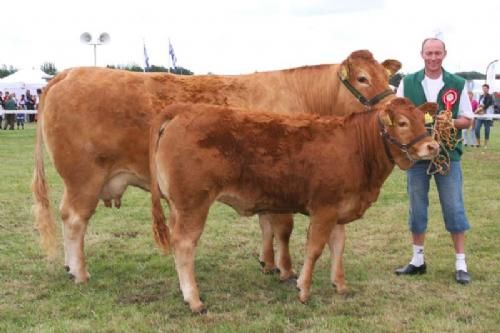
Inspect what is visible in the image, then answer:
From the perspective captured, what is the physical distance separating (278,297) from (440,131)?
6.17 feet

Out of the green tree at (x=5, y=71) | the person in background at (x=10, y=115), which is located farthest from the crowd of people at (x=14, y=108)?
the green tree at (x=5, y=71)

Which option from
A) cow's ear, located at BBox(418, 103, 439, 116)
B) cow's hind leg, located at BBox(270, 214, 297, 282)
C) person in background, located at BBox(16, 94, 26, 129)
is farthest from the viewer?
person in background, located at BBox(16, 94, 26, 129)

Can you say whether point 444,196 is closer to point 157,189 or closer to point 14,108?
point 157,189

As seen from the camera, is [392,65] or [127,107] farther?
[392,65]

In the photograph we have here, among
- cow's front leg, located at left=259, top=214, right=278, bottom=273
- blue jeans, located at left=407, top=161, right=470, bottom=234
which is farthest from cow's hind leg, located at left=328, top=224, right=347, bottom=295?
blue jeans, located at left=407, top=161, right=470, bottom=234

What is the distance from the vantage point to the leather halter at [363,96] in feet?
17.8

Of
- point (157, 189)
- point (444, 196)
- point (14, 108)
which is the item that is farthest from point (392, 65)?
point (14, 108)

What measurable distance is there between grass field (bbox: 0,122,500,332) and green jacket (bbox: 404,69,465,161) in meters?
1.15

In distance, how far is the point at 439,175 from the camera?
5598mm

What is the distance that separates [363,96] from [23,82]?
31831mm

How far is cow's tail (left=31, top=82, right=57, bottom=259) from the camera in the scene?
582 centimetres

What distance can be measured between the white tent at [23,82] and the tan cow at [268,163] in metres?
29.8

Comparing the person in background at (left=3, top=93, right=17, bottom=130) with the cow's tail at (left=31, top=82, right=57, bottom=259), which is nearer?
the cow's tail at (left=31, top=82, right=57, bottom=259)

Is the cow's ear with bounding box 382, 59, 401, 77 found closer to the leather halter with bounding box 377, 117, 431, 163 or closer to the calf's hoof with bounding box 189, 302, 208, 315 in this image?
the leather halter with bounding box 377, 117, 431, 163
